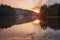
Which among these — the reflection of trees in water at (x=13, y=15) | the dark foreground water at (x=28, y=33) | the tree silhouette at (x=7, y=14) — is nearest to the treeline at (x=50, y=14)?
the reflection of trees in water at (x=13, y=15)

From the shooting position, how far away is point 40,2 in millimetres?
3211

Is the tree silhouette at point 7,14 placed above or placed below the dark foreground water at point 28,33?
above

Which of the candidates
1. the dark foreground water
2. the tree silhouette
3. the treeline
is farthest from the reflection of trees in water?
the dark foreground water

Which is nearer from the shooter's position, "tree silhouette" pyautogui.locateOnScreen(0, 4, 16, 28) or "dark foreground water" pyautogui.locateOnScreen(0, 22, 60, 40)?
"dark foreground water" pyautogui.locateOnScreen(0, 22, 60, 40)

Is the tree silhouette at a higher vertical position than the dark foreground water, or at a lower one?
higher

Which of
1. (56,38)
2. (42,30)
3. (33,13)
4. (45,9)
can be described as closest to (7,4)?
(33,13)

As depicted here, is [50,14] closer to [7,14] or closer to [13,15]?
[13,15]

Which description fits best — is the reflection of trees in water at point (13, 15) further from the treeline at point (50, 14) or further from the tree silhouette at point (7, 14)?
the treeline at point (50, 14)

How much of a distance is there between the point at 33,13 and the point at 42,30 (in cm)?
64

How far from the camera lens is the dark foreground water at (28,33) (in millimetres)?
2354

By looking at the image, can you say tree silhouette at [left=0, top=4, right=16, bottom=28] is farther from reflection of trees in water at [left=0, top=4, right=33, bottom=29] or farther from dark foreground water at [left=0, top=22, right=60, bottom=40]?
dark foreground water at [left=0, top=22, right=60, bottom=40]

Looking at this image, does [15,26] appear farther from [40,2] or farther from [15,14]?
[40,2]

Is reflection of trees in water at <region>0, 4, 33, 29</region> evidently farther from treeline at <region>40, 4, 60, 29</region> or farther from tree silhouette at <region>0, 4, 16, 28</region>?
treeline at <region>40, 4, 60, 29</region>

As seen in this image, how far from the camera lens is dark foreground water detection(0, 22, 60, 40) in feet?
7.72
